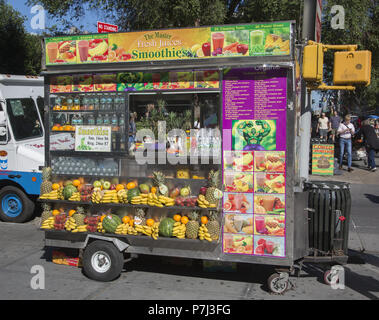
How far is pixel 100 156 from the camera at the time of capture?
612 centimetres

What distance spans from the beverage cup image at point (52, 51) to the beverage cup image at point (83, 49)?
0.38 m

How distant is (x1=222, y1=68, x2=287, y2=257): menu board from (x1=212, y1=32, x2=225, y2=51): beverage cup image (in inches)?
12.3

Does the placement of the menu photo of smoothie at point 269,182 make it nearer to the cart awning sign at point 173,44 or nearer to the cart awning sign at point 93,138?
the cart awning sign at point 173,44

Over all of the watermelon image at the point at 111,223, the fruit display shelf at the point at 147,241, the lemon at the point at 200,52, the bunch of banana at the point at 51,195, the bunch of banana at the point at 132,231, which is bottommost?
the fruit display shelf at the point at 147,241

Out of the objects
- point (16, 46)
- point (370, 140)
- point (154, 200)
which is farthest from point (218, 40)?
point (16, 46)

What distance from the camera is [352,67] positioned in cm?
507

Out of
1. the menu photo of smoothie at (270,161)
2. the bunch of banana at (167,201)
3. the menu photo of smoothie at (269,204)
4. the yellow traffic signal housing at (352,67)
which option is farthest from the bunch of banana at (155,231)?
the yellow traffic signal housing at (352,67)

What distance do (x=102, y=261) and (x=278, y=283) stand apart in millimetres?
2287

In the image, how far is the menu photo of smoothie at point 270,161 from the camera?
17.4 feet

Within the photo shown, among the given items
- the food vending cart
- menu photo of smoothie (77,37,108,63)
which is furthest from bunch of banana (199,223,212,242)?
menu photo of smoothie (77,37,108,63)

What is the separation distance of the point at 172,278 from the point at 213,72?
2.76m

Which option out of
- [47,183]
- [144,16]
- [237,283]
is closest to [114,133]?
[47,183]

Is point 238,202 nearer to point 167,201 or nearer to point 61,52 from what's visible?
point 167,201

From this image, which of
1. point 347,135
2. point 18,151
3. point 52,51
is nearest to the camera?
point 52,51
